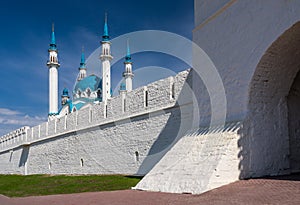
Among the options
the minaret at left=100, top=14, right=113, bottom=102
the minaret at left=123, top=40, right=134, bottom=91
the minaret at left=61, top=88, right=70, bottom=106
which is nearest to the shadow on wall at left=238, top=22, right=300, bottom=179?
the minaret at left=100, top=14, right=113, bottom=102

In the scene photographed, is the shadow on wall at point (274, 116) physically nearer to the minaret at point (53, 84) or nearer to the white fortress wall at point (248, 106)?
the white fortress wall at point (248, 106)

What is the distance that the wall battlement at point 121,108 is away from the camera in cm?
1248

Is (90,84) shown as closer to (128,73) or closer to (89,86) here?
(89,86)

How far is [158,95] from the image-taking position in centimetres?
1305

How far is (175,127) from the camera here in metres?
12.0

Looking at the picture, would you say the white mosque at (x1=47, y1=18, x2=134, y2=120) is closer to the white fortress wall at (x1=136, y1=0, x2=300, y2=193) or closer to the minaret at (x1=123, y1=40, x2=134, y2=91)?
the minaret at (x1=123, y1=40, x2=134, y2=91)

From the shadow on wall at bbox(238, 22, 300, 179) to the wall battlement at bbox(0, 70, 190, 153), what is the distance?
12.8ft

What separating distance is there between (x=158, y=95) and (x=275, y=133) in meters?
5.72

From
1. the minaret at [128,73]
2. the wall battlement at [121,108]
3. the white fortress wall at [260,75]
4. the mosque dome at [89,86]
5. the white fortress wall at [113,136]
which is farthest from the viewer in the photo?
the minaret at [128,73]

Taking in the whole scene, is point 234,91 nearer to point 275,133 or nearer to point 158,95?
point 275,133

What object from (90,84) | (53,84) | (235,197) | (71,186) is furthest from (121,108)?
(90,84)

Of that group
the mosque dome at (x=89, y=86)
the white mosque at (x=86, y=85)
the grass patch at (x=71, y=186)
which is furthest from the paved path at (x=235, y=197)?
the mosque dome at (x=89, y=86)

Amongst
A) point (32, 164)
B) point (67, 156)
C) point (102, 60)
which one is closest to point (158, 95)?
point (67, 156)

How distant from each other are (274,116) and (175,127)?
4.41 meters
